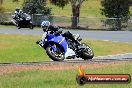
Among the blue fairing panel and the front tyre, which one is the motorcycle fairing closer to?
the blue fairing panel

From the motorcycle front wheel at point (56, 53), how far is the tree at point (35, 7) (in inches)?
1296

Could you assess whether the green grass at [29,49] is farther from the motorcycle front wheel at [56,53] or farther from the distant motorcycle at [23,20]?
the motorcycle front wheel at [56,53]

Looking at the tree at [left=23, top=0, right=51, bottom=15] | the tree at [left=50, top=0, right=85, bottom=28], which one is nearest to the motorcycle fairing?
the tree at [left=50, top=0, right=85, bottom=28]

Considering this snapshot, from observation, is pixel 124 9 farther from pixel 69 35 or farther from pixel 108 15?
pixel 69 35

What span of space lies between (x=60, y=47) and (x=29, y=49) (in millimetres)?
10395

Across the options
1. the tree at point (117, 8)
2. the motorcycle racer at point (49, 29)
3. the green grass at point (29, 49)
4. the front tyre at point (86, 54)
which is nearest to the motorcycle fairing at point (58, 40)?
the motorcycle racer at point (49, 29)

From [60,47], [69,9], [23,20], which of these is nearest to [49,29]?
[60,47]

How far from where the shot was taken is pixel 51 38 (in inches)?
618

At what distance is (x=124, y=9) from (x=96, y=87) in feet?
127

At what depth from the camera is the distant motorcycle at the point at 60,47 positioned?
622 inches

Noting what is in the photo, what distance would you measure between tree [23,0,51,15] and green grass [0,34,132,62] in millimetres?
16290

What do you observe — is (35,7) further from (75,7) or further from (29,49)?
(29,49)

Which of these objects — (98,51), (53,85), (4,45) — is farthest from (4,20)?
(53,85)

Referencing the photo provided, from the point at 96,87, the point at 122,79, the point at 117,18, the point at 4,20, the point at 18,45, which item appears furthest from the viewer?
the point at 4,20
